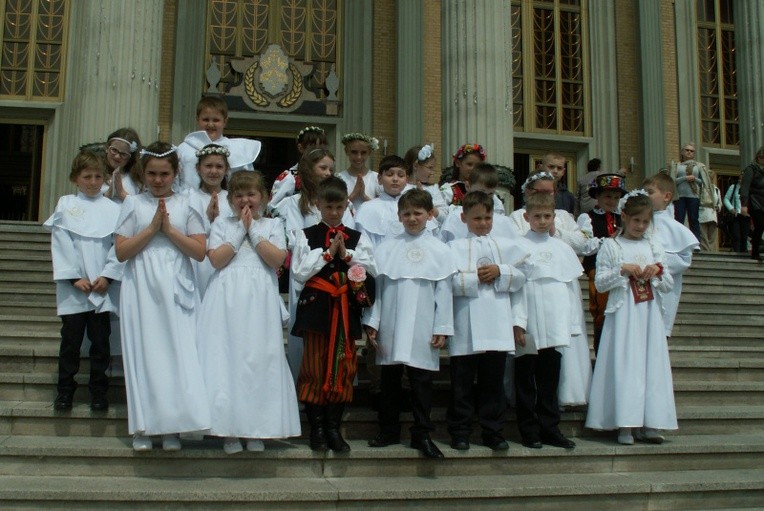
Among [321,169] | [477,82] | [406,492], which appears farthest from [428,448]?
[477,82]

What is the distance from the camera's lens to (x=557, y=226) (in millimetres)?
6898

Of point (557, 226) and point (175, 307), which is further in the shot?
point (557, 226)

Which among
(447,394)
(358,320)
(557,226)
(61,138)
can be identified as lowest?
(447,394)

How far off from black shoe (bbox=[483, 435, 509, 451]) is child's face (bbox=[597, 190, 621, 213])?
2.68 meters

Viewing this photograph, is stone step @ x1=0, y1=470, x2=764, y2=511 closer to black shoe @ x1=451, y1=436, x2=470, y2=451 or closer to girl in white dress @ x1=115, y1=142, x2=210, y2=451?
black shoe @ x1=451, y1=436, x2=470, y2=451

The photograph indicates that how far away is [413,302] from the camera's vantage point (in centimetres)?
559

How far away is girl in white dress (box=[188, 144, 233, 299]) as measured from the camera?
5688 mm

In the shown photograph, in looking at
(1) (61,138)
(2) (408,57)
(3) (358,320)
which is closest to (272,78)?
(2) (408,57)

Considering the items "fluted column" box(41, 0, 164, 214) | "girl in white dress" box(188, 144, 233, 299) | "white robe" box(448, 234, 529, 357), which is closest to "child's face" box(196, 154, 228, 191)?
"girl in white dress" box(188, 144, 233, 299)

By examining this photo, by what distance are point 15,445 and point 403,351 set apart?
8.04 ft

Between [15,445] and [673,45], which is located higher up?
[673,45]

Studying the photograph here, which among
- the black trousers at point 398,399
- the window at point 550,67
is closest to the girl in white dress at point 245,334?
the black trousers at point 398,399

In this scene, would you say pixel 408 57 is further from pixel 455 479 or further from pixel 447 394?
pixel 455 479

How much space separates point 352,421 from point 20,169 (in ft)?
39.4
